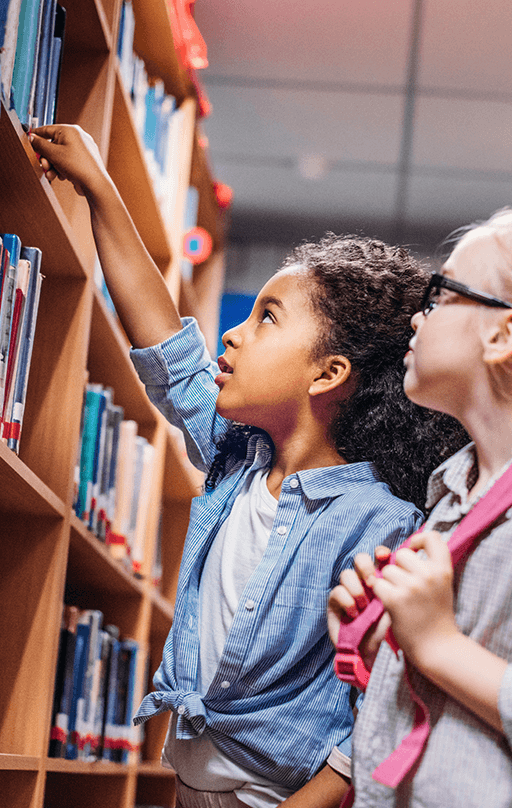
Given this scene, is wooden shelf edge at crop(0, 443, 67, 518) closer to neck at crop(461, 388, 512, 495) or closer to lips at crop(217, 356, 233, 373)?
lips at crop(217, 356, 233, 373)

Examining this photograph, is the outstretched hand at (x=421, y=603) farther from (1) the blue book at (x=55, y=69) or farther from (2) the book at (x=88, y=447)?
(2) the book at (x=88, y=447)

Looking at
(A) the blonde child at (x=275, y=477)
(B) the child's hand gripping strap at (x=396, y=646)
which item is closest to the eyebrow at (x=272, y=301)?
(A) the blonde child at (x=275, y=477)

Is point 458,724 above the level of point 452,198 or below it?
below

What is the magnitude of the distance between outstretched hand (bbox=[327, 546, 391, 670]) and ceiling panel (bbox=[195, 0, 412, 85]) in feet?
7.46

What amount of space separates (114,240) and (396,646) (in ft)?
2.37

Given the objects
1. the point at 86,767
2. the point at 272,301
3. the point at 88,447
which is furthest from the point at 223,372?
the point at 86,767

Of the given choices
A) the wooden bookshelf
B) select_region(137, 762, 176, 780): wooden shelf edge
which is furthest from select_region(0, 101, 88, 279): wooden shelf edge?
select_region(137, 762, 176, 780): wooden shelf edge

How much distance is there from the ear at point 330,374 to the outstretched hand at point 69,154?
0.42 m

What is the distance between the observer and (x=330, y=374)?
3.88 ft

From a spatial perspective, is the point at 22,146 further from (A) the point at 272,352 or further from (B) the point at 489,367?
(B) the point at 489,367

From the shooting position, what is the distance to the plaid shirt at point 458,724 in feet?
2.24

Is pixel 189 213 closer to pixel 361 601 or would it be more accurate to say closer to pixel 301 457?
pixel 301 457

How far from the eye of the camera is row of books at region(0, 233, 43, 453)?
3.92 ft

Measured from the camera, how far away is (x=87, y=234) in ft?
5.05
